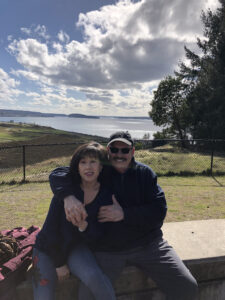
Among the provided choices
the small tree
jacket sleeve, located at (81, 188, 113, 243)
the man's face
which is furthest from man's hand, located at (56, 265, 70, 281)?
the small tree

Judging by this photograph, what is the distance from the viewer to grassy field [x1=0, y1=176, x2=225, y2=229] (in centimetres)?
449

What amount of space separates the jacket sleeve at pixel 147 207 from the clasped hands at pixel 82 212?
0.08m

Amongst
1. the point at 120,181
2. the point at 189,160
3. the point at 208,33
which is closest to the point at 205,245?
the point at 120,181

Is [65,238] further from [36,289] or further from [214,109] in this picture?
[214,109]

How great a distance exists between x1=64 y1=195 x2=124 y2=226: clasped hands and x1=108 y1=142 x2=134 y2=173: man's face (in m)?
0.36

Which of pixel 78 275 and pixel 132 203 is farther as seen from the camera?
pixel 132 203

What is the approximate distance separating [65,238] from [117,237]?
17.7 inches

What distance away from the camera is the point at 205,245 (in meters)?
2.50

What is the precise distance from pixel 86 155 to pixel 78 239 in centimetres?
74

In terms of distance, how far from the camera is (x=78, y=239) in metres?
1.95

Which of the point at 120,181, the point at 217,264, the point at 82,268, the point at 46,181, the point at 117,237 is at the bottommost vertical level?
the point at 46,181

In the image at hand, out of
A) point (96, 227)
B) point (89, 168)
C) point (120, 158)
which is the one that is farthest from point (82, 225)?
point (120, 158)

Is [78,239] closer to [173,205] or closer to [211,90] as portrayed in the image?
[173,205]

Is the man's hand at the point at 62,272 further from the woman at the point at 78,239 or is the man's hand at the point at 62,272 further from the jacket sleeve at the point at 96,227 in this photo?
the jacket sleeve at the point at 96,227
